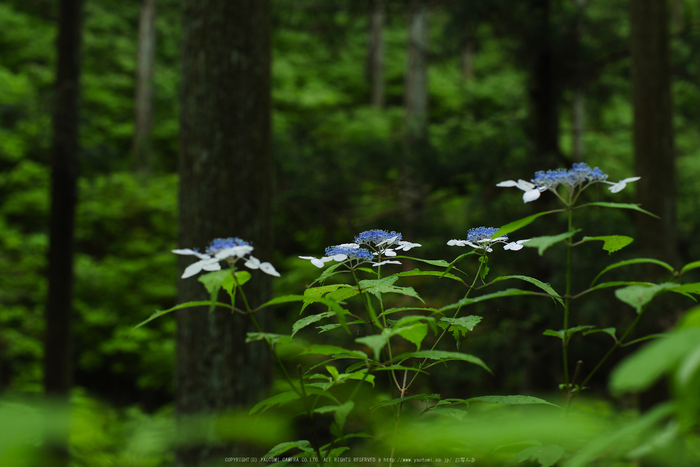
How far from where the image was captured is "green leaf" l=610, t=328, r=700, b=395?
1.16 ft

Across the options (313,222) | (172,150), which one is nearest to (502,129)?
(313,222)

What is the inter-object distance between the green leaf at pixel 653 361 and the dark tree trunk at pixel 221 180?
2243mm

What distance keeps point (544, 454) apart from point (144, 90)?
41.8ft

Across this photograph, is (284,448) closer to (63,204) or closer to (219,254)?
(219,254)

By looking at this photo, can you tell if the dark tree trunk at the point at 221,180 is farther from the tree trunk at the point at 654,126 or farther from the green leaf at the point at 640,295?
the tree trunk at the point at 654,126

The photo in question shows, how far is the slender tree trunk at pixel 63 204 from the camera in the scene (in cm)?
490

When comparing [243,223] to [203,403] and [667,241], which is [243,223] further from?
[667,241]

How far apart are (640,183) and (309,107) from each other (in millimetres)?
9057

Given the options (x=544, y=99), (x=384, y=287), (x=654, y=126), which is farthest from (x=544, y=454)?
(x=544, y=99)

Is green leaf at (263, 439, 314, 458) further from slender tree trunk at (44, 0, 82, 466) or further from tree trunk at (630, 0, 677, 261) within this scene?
slender tree trunk at (44, 0, 82, 466)

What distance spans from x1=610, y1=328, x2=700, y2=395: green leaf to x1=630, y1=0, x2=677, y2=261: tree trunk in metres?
4.52

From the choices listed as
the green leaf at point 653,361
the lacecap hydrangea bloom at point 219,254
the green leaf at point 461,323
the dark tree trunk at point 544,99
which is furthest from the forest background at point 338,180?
the green leaf at point 653,361

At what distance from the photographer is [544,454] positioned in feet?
2.41

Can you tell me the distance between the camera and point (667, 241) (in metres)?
4.33
